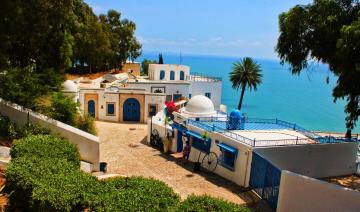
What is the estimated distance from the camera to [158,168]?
20547 millimetres

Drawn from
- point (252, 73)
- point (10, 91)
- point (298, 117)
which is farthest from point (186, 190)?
point (298, 117)

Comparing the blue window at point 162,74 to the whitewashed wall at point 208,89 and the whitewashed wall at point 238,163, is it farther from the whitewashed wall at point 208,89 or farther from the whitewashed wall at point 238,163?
the whitewashed wall at point 238,163

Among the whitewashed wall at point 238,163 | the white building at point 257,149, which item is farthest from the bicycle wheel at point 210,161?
the whitewashed wall at point 238,163

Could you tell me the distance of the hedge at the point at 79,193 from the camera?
28.1ft

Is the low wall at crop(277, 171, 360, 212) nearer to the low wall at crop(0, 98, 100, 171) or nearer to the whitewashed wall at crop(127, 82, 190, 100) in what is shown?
the low wall at crop(0, 98, 100, 171)

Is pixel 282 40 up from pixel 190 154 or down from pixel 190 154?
up

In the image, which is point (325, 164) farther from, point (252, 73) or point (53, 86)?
point (252, 73)

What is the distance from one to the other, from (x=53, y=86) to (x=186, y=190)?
32.7 feet

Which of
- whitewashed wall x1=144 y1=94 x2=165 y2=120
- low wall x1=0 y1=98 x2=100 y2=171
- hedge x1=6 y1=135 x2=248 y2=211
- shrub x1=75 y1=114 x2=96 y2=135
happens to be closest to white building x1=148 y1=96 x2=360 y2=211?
shrub x1=75 y1=114 x2=96 y2=135

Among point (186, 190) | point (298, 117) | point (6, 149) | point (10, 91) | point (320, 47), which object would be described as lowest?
point (298, 117)

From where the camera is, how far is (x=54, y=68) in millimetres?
21078

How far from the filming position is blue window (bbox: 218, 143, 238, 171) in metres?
18.6

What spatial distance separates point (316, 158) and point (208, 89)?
23187mm

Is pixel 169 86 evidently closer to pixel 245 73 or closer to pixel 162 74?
pixel 162 74
